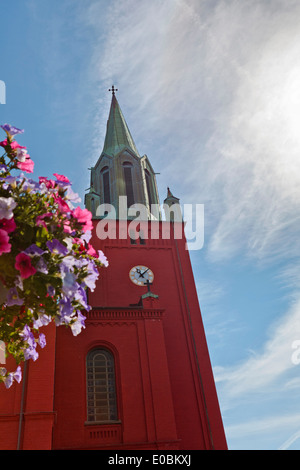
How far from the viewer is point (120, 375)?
45.6 ft

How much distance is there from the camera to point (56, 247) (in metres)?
2.78

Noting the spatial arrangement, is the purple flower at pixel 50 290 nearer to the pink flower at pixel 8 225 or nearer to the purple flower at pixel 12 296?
the purple flower at pixel 12 296

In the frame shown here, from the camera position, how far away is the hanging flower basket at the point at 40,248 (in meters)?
2.71

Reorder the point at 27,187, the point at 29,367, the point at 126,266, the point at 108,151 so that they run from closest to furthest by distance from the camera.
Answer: the point at 27,187 < the point at 29,367 < the point at 126,266 < the point at 108,151

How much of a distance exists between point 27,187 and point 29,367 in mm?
10462

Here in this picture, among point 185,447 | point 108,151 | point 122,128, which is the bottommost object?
point 185,447

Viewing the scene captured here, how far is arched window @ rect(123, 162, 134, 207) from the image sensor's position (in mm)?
23672

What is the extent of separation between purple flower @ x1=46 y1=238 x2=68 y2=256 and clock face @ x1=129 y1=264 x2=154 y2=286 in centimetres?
1586

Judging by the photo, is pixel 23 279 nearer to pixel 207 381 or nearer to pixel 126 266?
pixel 207 381

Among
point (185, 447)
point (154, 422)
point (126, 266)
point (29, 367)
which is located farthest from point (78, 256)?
point (126, 266)

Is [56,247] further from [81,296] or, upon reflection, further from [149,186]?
[149,186]

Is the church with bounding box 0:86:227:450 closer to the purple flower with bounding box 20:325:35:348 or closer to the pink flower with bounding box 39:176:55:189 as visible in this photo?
the purple flower with bounding box 20:325:35:348

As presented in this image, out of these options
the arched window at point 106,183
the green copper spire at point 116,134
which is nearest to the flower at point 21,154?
the arched window at point 106,183
